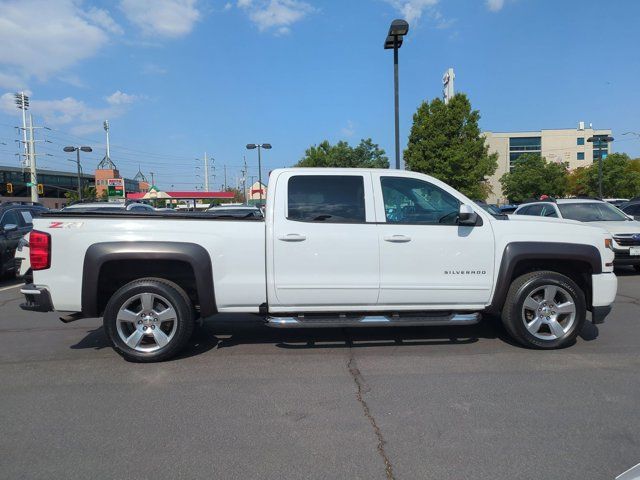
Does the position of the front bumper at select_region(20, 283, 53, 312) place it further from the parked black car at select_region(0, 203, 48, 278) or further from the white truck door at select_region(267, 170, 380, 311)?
the parked black car at select_region(0, 203, 48, 278)

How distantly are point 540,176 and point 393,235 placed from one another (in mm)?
60673

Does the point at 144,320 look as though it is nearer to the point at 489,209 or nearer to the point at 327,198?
the point at 327,198

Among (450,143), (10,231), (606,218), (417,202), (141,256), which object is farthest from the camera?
(450,143)

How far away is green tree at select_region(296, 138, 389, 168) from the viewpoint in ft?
164

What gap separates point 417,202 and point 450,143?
27.6 meters

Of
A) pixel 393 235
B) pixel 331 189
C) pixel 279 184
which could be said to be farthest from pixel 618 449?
pixel 279 184

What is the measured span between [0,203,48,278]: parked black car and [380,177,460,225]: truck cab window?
10.0 meters

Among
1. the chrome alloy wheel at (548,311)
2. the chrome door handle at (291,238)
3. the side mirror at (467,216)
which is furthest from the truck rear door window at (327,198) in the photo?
the chrome alloy wheel at (548,311)

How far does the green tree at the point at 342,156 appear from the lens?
1967 inches

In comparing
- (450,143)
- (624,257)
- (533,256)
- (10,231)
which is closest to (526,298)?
(533,256)

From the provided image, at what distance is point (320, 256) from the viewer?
5027mm

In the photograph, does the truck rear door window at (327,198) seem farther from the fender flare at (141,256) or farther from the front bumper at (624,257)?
the front bumper at (624,257)

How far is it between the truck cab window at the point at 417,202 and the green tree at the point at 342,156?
1709 inches

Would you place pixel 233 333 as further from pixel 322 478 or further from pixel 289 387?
pixel 322 478
